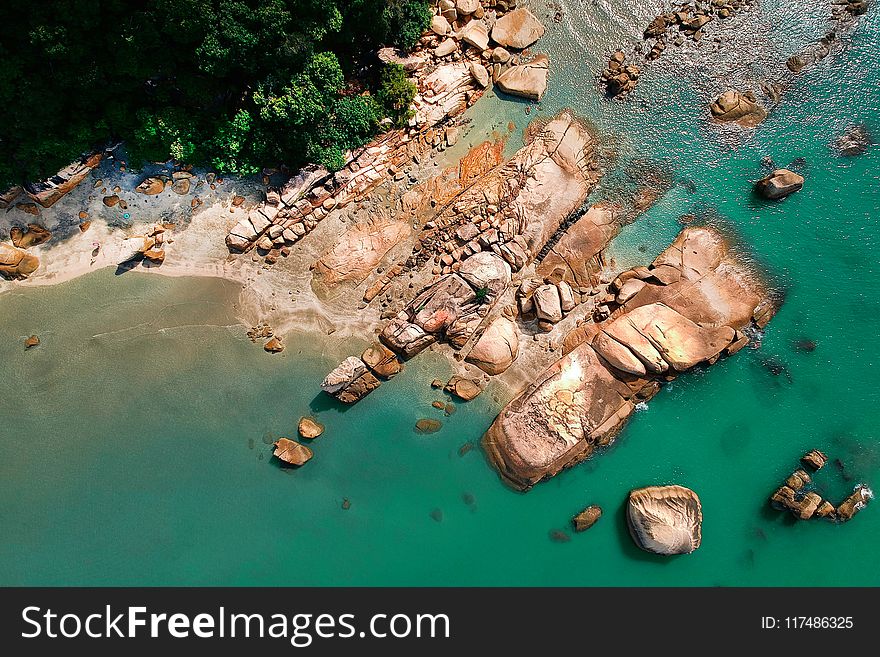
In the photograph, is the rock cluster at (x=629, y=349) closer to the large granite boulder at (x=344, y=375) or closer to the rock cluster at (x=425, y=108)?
the large granite boulder at (x=344, y=375)

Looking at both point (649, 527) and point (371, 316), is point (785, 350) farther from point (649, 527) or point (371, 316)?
point (371, 316)

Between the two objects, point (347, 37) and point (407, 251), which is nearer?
point (347, 37)

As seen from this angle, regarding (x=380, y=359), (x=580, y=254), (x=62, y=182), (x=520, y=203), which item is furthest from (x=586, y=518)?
(x=62, y=182)

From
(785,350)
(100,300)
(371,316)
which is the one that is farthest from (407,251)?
(785,350)

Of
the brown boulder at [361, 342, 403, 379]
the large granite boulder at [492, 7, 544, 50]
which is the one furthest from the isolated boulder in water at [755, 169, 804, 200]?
the brown boulder at [361, 342, 403, 379]

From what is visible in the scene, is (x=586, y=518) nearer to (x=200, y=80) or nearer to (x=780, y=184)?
(x=780, y=184)

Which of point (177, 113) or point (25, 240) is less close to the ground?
point (177, 113)
